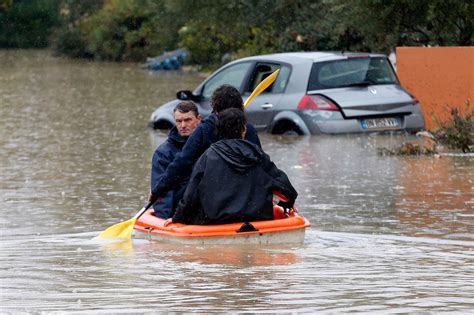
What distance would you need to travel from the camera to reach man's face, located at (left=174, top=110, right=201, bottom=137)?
11.5 meters

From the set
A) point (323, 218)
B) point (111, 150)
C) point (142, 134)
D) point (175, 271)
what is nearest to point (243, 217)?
point (175, 271)

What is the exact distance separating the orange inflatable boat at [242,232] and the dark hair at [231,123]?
68 cm

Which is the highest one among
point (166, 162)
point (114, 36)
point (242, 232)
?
point (166, 162)

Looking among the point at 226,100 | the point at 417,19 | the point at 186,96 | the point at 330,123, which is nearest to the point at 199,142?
the point at 226,100

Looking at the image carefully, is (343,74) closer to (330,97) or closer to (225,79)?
(330,97)

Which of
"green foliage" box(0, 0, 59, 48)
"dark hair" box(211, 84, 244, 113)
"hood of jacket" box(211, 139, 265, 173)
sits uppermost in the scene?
"dark hair" box(211, 84, 244, 113)

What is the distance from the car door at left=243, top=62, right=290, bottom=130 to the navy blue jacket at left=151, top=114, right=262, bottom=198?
9799 mm

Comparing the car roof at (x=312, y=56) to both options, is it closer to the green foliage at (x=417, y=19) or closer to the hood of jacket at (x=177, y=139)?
the green foliage at (x=417, y=19)

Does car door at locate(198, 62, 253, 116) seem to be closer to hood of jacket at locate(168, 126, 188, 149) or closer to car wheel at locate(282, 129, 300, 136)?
car wheel at locate(282, 129, 300, 136)

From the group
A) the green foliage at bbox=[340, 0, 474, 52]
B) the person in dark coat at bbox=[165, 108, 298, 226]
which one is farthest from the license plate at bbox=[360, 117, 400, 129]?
the person in dark coat at bbox=[165, 108, 298, 226]

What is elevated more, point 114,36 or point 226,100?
point 226,100

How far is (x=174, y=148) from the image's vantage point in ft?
38.2

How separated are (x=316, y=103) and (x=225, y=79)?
204 cm

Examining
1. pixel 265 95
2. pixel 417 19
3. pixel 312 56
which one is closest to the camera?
pixel 312 56
